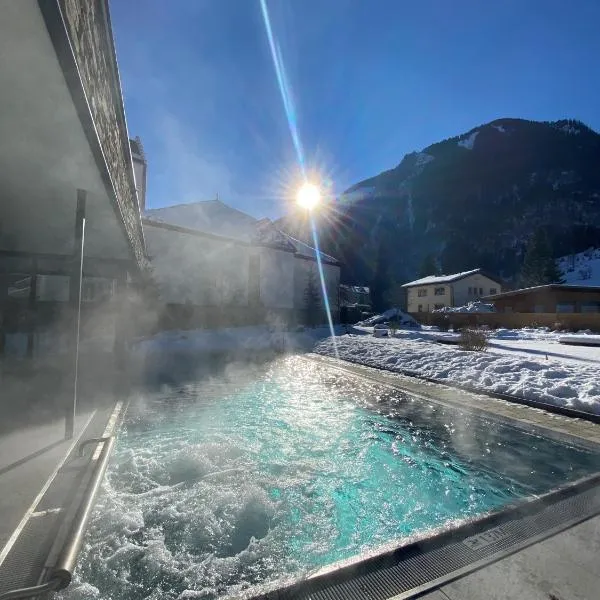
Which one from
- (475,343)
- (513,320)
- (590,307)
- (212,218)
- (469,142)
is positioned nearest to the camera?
(475,343)

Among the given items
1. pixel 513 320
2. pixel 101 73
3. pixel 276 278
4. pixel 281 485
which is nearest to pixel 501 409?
pixel 281 485

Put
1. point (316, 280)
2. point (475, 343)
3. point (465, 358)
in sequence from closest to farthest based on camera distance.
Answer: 1. point (465, 358)
2. point (475, 343)
3. point (316, 280)

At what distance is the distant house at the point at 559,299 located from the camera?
30375mm

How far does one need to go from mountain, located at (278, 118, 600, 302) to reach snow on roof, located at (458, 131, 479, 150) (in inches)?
17.3

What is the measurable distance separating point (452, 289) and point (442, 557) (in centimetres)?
4492

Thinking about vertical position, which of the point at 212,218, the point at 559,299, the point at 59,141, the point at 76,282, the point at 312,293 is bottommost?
the point at 76,282

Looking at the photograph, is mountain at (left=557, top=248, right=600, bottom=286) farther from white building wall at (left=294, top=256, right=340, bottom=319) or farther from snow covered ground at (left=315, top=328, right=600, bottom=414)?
snow covered ground at (left=315, top=328, right=600, bottom=414)

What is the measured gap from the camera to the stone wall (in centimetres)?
207

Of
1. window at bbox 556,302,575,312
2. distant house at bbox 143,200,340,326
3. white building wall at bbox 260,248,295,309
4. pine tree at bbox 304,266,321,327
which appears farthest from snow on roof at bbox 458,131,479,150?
white building wall at bbox 260,248,295,309

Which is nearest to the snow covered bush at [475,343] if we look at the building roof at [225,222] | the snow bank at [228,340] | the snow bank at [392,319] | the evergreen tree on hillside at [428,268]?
the snow bank at [228,340]

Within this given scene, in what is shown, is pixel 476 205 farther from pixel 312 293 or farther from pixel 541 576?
pixel 541 576

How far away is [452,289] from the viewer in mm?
43250

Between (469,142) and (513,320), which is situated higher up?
(469,142)

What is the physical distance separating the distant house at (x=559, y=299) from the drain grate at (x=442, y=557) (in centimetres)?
3345
